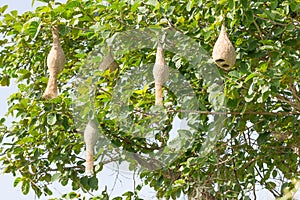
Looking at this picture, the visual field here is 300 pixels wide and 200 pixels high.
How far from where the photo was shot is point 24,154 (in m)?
3.69

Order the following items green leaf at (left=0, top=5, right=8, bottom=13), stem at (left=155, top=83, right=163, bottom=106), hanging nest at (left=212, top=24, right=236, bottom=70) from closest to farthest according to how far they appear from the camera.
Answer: stem at (left=155, top=83, right=163, bottom=106)
hanging nest at (left=212, top=24, right=236, bottom=70)
green leaf at (left=0, top=5, right=8, bottom=13)

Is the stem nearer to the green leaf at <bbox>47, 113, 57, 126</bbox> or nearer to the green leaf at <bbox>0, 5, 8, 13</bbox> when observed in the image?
the green leaf at <bbox>47, 113, 57, 126</bbox>

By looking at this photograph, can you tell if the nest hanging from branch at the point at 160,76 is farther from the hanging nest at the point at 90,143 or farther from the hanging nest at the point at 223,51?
the hanging nest at the point at 90,143

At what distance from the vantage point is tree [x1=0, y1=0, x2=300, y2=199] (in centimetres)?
268

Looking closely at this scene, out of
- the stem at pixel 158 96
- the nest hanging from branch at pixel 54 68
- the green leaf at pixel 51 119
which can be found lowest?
the stem at pixel 158 96

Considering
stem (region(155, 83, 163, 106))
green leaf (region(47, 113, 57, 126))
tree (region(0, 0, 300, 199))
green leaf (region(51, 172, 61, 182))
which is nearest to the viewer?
stem (region(155, 83, 163, 106))

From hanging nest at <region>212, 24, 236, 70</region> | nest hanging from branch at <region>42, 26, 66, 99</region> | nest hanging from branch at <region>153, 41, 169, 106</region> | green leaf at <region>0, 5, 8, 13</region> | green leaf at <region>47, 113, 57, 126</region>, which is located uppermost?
green leaf at <region>0, 5, 8, 13</region>

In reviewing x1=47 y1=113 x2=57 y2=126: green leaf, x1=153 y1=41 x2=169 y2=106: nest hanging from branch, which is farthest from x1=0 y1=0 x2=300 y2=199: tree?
x1=153 y1=41 x2=169 y2=106: nest hanging from branch

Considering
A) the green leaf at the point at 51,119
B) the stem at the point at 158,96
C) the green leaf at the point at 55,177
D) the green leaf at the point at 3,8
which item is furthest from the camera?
the green leaf at the point at 55,177

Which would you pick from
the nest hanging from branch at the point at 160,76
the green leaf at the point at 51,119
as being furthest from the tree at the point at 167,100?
the nest hanging from branch at the point at 160,76

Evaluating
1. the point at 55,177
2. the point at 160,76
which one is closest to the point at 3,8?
the point at 55,177

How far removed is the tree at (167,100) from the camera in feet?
8.78

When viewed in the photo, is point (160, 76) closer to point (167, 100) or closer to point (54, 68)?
point (54, 68)

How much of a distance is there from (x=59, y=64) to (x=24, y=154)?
1.42m
